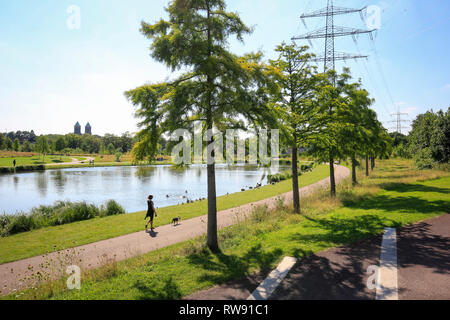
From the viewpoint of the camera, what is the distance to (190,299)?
17.4 feet

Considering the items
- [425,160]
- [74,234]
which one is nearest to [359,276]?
[74,234]

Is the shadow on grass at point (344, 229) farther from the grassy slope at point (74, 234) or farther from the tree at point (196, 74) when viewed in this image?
the grassy slope at point (74, 234)

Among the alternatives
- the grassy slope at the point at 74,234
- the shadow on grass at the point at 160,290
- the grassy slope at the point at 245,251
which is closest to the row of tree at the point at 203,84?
the grassy slope at the point at 245,251

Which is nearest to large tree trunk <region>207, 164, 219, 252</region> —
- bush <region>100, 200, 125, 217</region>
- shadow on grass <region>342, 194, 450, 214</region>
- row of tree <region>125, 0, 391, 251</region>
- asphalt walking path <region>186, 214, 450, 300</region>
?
row of tree <region>125, 0, 391, 251</region>

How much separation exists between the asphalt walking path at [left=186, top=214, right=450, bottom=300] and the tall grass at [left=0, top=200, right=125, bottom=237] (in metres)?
13.7

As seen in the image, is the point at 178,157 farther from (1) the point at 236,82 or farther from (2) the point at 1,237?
(2) the point at 1,237

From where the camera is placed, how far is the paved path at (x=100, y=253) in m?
7.37

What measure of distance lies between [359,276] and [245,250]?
11.9 feet

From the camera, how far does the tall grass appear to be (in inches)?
535

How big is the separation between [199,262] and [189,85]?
18.6ft

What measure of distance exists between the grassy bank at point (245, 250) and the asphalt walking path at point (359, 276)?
0.54 metres

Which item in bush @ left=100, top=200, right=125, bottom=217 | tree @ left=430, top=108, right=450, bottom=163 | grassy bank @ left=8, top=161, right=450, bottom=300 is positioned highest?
tree @ left=430, top=108, right=450, bottom=163

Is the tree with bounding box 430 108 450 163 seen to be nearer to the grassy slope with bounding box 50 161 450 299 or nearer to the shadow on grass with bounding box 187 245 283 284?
the grassy slope with bounding box 50 161 450 299
